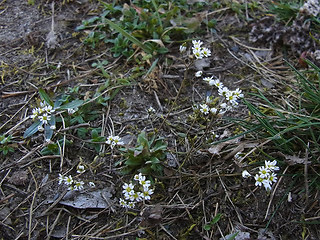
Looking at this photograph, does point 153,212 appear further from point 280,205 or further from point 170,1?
point 170,1

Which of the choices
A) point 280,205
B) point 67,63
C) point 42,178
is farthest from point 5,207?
point 280,205

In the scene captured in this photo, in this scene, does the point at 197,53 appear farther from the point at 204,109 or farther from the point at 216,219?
the point at 216,219

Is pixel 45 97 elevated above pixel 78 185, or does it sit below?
above

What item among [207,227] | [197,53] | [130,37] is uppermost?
[197,53]

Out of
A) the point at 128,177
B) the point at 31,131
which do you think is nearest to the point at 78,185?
the point at 128,177

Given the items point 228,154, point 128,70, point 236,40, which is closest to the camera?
point 228,154

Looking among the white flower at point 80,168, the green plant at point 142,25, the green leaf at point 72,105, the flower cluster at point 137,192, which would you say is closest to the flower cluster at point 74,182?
the white flower at point 80,168
